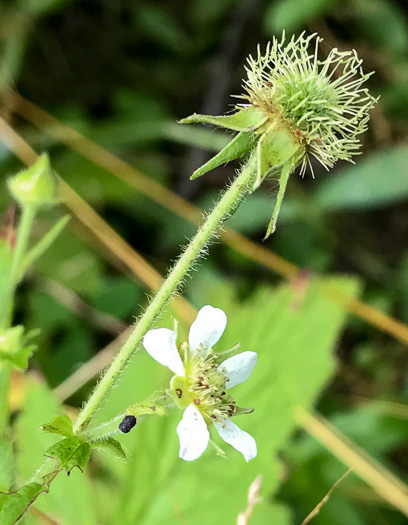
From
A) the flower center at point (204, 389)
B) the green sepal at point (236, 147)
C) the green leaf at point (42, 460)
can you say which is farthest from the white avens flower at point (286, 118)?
the green leaf at point (42, 460)

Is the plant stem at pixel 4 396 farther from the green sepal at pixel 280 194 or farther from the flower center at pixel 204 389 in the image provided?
the green sepal at pixel 280 194

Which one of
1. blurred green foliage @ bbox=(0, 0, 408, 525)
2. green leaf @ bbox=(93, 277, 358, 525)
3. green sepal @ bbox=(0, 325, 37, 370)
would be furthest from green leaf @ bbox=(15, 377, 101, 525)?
green sepal @ bbox=(0, 325, 37, 370)

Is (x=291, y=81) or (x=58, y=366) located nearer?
(x=291, y=81)

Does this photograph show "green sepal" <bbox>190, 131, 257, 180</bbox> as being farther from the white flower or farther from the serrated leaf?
the serrated leaf

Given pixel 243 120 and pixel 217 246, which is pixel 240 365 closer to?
pixel 243 120

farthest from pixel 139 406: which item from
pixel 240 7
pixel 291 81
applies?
pixel 240 7

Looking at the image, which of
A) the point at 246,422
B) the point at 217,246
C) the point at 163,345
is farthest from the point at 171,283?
the point at 217,246

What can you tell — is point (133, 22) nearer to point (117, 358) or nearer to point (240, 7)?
point (240, 7)
